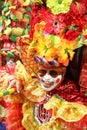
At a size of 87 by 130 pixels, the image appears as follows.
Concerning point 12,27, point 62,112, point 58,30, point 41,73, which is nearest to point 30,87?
point 41,73

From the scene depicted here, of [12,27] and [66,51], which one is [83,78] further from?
[12,27]

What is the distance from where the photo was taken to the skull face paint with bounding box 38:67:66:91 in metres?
3.04

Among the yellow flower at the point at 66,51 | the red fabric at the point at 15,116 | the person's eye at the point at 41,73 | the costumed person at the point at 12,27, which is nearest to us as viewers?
the yellow flower at the point at 66,51

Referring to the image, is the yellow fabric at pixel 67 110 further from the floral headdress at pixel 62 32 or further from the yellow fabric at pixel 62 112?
the floral headdress at pixel 62 32

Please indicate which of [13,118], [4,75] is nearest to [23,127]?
[13,118]

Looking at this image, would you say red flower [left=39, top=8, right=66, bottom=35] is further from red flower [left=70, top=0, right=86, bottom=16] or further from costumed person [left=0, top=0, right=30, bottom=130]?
costumed person [left=0, top=0, right=30, bottom=130]

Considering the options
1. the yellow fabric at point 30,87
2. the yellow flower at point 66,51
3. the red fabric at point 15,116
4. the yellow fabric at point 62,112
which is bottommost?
the red fabric at point 15,116

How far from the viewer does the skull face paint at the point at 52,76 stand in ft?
9.96

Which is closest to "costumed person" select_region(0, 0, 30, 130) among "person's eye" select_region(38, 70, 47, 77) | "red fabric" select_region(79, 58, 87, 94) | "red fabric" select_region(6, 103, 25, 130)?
"red fabric" select_region(6, 103, 25, 130)

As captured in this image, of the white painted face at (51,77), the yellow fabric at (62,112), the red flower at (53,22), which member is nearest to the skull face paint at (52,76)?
the white painted face at (51,77)

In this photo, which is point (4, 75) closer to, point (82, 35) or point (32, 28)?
point (32, 28)

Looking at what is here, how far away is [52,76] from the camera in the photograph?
10.0 ft

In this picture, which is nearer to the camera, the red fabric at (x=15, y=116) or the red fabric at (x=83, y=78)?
the red fabric at (x=83, y=78)

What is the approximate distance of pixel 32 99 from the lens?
3.22 metres
